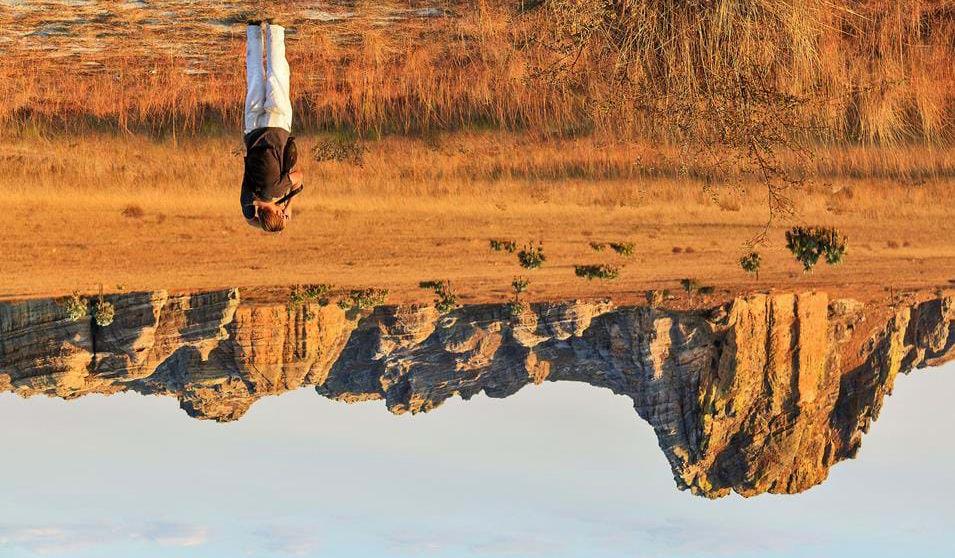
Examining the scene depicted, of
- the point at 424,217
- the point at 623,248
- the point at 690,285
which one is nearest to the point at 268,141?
the point at 424,217

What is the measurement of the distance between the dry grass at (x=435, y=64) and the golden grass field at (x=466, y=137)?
0.05 m

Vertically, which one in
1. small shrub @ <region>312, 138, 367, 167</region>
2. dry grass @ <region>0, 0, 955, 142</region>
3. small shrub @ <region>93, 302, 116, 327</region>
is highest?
dry grass @ <region>0, 0, 955, 142</region>

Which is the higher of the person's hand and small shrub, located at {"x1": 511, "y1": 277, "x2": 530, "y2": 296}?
the person's hand

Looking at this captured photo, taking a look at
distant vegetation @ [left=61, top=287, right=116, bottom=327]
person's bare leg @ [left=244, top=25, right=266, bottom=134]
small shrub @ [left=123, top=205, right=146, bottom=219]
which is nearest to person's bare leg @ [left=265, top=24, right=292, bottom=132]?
person's bare leg @ [left=244, top=25, right=266, bottom=134]

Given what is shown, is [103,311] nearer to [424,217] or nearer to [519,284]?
[424,217]

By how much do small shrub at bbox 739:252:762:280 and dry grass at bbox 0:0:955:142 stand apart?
6.13 m

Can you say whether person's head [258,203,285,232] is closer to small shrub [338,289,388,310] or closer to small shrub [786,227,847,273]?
small shrub [338,289,388,310]

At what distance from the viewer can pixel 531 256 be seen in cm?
2511

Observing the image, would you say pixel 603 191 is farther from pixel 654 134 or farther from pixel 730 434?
pixel 730 434

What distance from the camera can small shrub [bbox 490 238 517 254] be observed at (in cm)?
2456

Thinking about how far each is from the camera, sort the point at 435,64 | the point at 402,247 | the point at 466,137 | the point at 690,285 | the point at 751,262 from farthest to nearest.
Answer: the point at 690,285
the point at 751,262
the point at 402,247
the point at 466,137
the point at 435,64

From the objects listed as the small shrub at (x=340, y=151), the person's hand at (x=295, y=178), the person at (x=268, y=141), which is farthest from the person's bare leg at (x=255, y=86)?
the small shrub at (x=340, y=151)

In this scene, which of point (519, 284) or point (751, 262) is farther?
point (519, 284)

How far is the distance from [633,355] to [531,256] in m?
11.7
